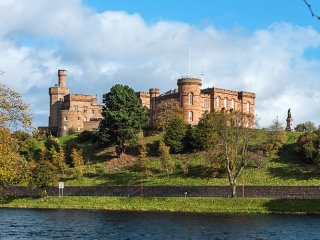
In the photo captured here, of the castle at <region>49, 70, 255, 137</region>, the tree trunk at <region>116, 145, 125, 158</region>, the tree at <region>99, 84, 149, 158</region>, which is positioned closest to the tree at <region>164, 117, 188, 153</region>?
the tree at <region>99, 84, 149, 158</region>

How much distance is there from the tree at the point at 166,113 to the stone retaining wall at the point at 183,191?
72.7ft

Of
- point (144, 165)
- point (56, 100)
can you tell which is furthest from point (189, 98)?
point (56, 100)

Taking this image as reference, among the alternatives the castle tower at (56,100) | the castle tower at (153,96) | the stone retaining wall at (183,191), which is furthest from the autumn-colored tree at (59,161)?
the castle tower at (56,100)

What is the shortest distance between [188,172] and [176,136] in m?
8.81

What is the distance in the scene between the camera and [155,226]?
35406 millimetres

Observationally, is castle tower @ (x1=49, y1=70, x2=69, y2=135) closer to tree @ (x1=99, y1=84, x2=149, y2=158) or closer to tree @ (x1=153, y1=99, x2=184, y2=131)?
tree @ (x1=153, y1=99, x2=184, y2=131)

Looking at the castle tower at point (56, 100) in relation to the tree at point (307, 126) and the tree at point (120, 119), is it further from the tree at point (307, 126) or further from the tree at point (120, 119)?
the tree at point (307, 126)

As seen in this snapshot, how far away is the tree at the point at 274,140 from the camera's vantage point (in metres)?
64.9

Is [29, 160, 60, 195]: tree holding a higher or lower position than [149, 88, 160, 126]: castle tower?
lower

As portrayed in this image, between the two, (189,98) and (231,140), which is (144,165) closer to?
(231,140)

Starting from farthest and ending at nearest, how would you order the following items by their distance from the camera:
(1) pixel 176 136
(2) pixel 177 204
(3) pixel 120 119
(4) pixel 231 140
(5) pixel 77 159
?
(3) pixel 120 119 < (1) pixel 176 136 < (5) pixel 77 159 < (4) pixel 231 140 < (2) pixel 177 204

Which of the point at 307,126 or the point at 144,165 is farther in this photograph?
the point at 307,126

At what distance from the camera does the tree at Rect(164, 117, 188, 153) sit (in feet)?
230

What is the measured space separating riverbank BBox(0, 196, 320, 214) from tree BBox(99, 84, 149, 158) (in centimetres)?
1789
